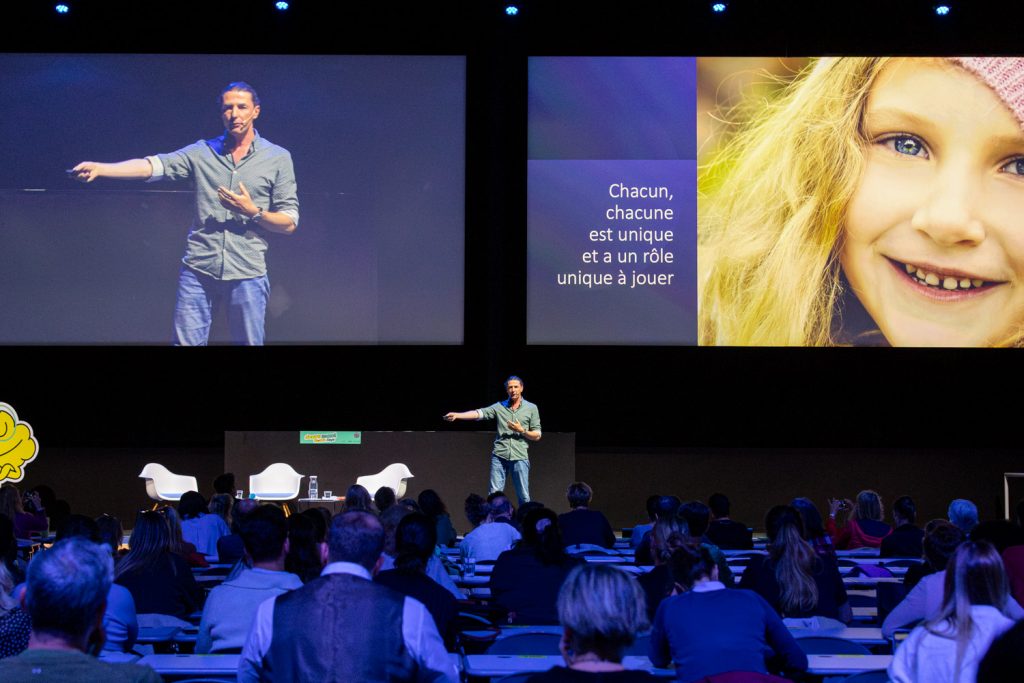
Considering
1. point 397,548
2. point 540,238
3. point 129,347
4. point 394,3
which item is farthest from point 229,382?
point 397,548

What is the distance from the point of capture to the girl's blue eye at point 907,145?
1081 cm

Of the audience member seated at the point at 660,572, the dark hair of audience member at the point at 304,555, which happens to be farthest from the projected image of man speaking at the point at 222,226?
the dark hair of audience member at the point at 304,555

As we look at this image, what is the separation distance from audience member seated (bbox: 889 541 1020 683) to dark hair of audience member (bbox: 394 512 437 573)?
4.77 feet

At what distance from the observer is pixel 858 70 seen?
10.9 meters

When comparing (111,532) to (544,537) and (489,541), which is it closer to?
(489,541)

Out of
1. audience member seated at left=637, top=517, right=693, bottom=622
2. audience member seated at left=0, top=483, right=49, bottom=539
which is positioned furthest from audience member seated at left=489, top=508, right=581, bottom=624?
audience member seated at left=0, top=483, right=49, bottom=539

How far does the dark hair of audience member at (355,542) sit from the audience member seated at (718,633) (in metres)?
0.98

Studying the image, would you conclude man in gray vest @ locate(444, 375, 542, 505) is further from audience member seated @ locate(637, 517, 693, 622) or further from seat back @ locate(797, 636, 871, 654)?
seat back @ locate(797, 636, 871, 654)

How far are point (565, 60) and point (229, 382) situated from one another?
14.7 ft

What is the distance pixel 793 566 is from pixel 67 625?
3.10 metres

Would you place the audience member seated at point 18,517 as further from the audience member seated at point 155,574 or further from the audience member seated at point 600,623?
the audience member seated at point 600,623

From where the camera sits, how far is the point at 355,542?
266 centimetres

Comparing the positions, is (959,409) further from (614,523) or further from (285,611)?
(285,611)

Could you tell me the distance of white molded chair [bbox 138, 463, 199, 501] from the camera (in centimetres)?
1030
